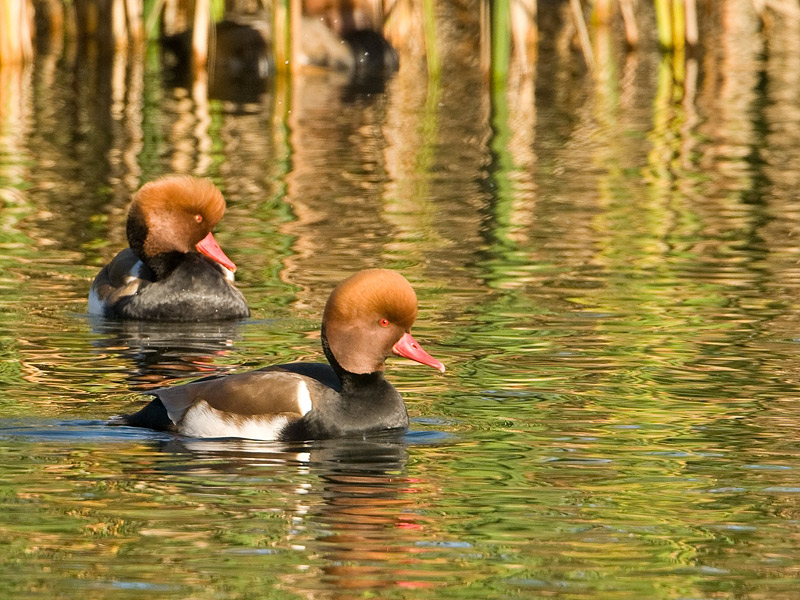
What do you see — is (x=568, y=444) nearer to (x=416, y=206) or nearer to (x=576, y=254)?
(x=576, y=254)

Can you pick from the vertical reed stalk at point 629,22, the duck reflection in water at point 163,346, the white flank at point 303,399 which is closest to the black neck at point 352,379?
the white flank at point 303,399

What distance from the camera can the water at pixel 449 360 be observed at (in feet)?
18.7

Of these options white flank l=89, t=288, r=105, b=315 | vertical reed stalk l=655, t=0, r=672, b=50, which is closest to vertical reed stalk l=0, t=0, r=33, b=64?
vertical reed stalk l=655, t=0, r=672, b=50

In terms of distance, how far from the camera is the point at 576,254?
11.9 meters

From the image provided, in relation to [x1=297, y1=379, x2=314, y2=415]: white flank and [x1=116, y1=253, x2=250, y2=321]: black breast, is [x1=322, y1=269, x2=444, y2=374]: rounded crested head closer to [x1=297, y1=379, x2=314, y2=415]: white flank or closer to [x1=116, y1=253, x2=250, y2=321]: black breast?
[x1=297, y1=379, x2=314, y2=415]: white flank

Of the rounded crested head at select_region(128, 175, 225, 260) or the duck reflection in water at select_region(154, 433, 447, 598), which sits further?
the rounded crested head at select_region(128, 175, 225, 260)

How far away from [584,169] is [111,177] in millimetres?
4361

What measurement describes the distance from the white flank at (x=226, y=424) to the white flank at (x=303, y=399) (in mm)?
81

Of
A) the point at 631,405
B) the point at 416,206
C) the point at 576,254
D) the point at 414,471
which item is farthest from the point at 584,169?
the point at 414,471

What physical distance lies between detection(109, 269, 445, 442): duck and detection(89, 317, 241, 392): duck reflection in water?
1092 millimetres

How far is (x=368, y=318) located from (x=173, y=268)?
3.60m

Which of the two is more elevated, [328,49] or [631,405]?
[328,49]

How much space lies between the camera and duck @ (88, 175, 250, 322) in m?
10.3

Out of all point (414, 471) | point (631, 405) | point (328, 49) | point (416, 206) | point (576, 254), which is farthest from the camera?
point (328, 49)
